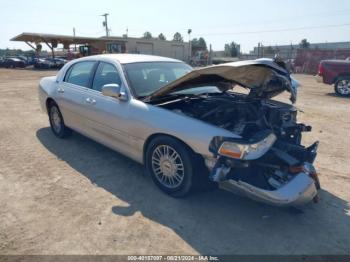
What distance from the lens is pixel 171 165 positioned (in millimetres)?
3539

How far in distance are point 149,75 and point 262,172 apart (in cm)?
215

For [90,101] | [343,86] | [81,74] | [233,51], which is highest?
[233,51]

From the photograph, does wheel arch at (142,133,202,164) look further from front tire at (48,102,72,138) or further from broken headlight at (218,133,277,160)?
front tire at (48,102,72,138)

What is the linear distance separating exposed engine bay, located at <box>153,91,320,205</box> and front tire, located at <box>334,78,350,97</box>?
9.18 meters

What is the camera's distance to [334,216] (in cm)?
331

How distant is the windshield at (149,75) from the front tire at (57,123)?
6.77 ft

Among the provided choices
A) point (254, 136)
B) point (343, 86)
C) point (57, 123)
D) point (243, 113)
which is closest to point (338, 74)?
point (343, 86)

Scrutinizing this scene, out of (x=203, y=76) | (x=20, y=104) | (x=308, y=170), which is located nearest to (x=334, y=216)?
(x=308, y=170)

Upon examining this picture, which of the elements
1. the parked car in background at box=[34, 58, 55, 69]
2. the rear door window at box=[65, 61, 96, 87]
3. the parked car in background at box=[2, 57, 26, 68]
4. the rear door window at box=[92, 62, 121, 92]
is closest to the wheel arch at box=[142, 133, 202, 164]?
the rear door window at box=[92, 62, 121, 92]

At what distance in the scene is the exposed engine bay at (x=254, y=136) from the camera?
3.04 metres

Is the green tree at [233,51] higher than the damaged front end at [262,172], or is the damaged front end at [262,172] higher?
the green tree at [233,51]

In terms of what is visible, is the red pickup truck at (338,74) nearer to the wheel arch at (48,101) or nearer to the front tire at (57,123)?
the front tire at (57,123)

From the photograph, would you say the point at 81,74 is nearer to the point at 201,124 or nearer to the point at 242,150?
the point at 201,124

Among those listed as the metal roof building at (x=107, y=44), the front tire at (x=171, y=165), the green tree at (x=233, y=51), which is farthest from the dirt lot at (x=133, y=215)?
the green tree at (x=233, y=51)
